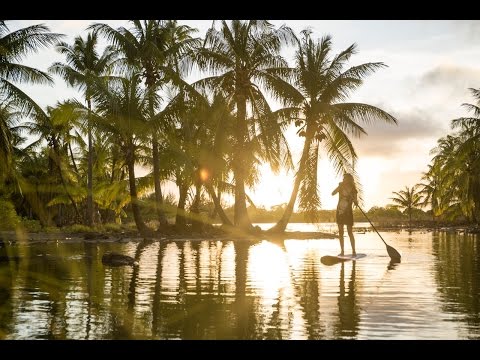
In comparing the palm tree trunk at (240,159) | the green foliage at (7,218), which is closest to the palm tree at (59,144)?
the green foliage at (7,218)

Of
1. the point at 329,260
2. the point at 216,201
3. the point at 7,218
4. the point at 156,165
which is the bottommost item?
the point at 329,260

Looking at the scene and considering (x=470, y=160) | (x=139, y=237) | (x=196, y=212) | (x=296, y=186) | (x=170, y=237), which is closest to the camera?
(x=139, y=237)

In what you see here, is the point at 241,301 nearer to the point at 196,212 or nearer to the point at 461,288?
the point at 461,288

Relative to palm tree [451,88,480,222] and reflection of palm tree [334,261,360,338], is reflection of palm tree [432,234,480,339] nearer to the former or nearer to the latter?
reflection of palm tree [334,261,360,338]

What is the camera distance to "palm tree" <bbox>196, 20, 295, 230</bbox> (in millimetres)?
27875

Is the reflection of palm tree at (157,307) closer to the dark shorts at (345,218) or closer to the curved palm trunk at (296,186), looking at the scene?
the dark shorts at (345,218)

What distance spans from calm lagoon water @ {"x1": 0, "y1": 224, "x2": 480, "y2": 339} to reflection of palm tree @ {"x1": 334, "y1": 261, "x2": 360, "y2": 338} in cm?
1

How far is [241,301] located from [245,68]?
21599mm

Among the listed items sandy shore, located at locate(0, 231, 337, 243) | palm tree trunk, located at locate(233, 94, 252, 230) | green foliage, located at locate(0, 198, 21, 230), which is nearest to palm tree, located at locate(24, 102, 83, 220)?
green foliage, located at locate(0, 198, 21, 230)

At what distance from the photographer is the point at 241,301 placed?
7.80 m

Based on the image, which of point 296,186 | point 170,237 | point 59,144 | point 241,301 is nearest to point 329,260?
point 241,301

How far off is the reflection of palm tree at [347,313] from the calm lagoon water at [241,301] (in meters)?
0.01

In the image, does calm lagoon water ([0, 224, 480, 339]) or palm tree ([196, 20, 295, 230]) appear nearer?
calm lagoon water ([0, 224, 480, 339])
